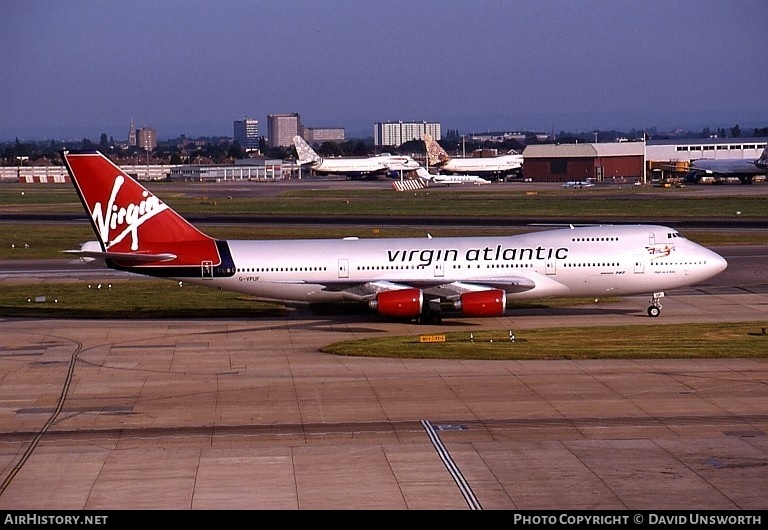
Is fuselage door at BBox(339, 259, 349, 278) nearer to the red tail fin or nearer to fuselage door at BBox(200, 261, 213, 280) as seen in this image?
the red tail fin

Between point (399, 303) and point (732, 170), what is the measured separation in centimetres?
12593

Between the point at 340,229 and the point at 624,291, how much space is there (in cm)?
4220

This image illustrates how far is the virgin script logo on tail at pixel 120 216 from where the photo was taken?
149ft

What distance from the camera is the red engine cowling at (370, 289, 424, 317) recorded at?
1735 inches

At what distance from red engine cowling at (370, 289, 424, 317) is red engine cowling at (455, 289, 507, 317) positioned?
1.73 m

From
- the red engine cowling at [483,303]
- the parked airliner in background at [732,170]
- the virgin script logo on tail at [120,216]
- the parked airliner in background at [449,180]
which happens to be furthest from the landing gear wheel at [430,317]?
the parked airliner in background at [449,180]

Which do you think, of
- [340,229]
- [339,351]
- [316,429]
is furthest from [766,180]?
[316,429]

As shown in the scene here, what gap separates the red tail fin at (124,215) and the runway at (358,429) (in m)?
4.78

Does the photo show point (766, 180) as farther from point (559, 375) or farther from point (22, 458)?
point (22, 458)

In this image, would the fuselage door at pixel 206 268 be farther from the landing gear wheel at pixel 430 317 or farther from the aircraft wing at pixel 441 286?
the landing gear wheel at pixel 430 317

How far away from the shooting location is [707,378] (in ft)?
108

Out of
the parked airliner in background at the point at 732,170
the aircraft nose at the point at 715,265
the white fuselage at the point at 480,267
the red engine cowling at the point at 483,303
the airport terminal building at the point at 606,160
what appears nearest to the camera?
the red engine cowling at the point at 483,303

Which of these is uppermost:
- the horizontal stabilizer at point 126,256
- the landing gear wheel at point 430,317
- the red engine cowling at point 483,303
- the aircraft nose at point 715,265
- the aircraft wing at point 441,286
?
the horizontal stabilizer at point 126,256

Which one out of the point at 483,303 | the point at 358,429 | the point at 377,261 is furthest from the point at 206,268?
the point at 358,429
